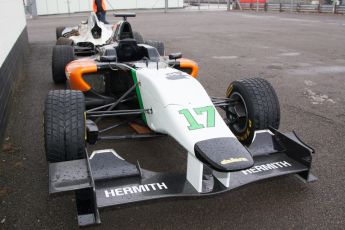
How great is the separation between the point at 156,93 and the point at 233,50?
334 inches

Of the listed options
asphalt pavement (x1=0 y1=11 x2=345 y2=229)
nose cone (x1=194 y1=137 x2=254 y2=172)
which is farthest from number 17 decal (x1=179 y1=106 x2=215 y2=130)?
asphalt pavement (x1=0 y1=11 x2=345 y2=229)

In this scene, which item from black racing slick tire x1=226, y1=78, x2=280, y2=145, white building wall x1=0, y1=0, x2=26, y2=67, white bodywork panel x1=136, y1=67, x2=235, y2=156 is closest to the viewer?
white bodywork panel x1=136, y1=67, x2=235, y2=156

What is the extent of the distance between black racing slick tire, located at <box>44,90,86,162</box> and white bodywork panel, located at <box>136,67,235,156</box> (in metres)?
0.72

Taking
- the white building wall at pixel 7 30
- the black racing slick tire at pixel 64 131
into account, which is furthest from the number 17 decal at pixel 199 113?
the white building wall at pixel 7 30

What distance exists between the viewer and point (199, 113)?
323cm

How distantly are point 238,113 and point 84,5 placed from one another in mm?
32386

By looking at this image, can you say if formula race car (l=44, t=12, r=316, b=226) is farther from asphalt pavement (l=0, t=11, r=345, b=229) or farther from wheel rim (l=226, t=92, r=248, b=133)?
asphalt pavement (l=0, t=11, r=345, b=229)

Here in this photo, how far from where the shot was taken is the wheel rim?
152 inches

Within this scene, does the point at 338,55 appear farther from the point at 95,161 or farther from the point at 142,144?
the point at 95,161

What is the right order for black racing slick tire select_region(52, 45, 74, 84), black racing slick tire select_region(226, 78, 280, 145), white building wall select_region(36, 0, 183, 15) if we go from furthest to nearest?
white building wall select_region(36, 0, 183, 15) < black racing slick tire select_region(52, 45, 74, 84) < black racing slick tire select_region(226, 78, 280, 145)

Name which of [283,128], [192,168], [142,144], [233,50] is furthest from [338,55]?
[192,168]

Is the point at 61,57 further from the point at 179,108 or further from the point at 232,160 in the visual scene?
the point at 232,160

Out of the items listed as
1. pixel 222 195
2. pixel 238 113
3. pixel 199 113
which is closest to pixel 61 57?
pixel 238 113

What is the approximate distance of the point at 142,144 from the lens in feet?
14.2
